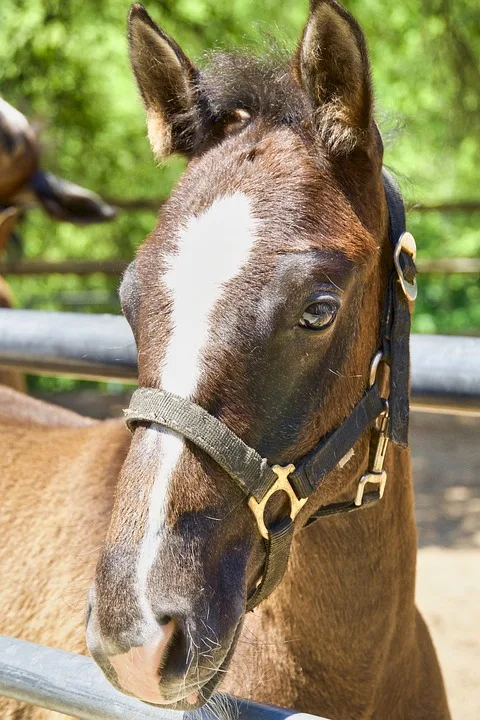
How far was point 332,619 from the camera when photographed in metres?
1.96

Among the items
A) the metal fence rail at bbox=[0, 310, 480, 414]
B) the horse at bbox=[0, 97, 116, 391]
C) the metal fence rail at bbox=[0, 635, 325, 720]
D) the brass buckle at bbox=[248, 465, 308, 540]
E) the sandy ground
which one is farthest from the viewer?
the horse at bbox=[0, 97, 116, 391]

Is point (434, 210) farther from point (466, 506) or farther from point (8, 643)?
point (8, 643)

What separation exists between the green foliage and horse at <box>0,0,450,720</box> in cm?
323

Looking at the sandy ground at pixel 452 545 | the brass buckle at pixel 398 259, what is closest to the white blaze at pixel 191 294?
the brass buckle at pixel 398 259

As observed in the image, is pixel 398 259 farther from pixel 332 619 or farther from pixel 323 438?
pixel 332 619

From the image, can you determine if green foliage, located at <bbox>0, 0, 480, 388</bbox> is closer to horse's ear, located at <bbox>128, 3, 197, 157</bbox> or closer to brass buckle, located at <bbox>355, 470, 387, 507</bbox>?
horse's ear, located at <bbox>128, 3, 197, 157</bbox>

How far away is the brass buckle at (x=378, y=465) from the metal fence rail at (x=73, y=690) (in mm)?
598

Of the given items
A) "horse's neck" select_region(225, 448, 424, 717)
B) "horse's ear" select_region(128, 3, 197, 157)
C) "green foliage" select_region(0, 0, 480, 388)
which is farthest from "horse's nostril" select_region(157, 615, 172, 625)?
"green foliage" select_region(0, 0, 480, 388)

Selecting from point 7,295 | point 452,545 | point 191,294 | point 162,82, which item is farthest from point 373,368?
point 452,545

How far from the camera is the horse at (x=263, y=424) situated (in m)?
1.44

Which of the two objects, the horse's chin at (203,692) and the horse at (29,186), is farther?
the horse at (29,186)

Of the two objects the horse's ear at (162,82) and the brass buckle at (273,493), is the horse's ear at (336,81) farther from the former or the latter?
the brass buckle at (273,493)

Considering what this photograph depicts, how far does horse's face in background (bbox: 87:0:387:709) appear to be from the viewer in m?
1.41

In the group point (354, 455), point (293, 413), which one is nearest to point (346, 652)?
point (354, 455)
